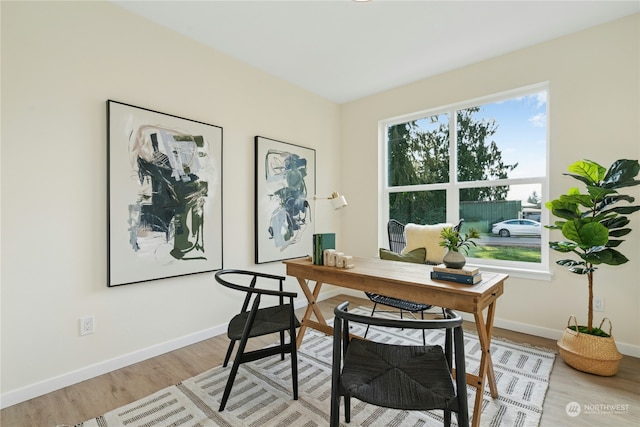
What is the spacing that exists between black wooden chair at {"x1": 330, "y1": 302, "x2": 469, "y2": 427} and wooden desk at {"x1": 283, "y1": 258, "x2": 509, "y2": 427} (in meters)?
0.21

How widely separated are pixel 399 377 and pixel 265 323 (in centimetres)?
96

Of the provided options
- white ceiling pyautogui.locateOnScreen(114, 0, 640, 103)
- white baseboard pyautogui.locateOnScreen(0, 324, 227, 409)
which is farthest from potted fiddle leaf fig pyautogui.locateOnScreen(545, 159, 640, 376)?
white baseboard pyautogui.locateOnScreen(0, 324, 227, 409)

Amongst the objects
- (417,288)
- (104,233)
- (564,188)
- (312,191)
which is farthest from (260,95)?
(564,188)

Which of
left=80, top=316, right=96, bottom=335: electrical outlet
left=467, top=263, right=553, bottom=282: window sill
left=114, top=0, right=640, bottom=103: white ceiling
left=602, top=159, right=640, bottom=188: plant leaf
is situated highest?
left=114, top=0, right=640, bottom=103: white ceiling

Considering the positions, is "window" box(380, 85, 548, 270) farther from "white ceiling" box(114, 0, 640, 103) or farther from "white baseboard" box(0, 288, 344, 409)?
"white baseboard" box(0, 288, 344, 409)

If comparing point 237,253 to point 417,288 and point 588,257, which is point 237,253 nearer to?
point 417,288

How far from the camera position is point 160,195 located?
241 cm

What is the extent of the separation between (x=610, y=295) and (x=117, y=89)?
4154mm

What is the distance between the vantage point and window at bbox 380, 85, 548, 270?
9.63 feet

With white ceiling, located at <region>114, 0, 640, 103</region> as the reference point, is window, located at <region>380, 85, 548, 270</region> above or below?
below

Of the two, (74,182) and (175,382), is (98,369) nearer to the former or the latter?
(175,382)

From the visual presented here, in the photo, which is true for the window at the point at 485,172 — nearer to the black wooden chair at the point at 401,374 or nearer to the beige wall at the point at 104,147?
the beige wall at the point at 104,147

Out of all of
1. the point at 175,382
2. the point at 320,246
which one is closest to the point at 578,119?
the point at 320,246

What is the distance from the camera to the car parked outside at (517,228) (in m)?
2.91
